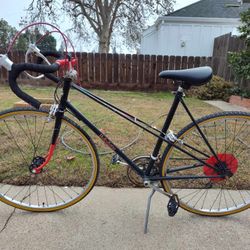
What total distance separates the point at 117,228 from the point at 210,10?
38.7 feet

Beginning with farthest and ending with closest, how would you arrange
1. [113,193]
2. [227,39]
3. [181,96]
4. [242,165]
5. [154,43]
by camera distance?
[154,43] → [227,39] → [242,165] → [113,193] → [181,96]

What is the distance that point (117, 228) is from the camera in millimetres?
1662

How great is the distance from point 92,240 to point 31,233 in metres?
0.41

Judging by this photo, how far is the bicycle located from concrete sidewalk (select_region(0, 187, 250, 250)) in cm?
8

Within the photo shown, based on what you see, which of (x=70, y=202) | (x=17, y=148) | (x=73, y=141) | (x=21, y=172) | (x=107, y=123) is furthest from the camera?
(x=107, y=123)

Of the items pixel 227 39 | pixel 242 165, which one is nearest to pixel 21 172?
pixel 242 165

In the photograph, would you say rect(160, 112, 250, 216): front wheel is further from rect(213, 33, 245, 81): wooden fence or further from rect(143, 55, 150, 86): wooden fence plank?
rect(143, 55, 150, 86): wooden fence plank

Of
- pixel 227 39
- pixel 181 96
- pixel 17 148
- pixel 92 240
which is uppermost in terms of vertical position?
pixel 227 39

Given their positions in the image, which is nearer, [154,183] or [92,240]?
[92,240]

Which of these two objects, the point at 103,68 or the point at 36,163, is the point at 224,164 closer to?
the point at 36,163

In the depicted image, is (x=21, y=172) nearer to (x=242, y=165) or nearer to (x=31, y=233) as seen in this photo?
(x=31, y=233)

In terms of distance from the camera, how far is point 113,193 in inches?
79.2

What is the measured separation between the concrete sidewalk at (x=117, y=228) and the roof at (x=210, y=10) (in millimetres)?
10380

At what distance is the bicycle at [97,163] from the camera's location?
1.52 meters
